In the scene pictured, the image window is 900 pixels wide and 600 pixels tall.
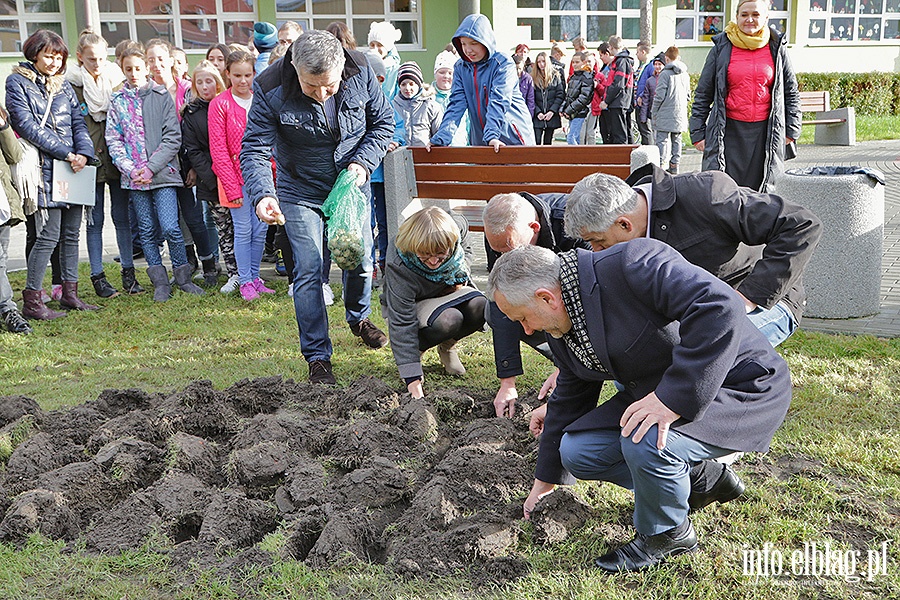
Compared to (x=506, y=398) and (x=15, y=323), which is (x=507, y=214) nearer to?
(x=506, y=398)

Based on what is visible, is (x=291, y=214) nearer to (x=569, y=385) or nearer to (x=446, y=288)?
(x=446, y=288)

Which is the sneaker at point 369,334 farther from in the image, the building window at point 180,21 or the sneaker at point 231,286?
the building window at point 180,21

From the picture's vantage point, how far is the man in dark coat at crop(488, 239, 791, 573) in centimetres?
286

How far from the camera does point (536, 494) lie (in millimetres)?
3605

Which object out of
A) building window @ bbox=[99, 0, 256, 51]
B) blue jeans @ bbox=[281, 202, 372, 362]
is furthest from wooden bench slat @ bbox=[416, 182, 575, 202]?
building window @ bbox=[99, 0, 256, 51]

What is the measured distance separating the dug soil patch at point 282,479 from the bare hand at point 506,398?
0.37 feet

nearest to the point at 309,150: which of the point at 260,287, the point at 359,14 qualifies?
the point at 260,287

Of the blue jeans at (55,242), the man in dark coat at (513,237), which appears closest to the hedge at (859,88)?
the blue jeans at (55,242)

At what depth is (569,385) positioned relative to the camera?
3480mm

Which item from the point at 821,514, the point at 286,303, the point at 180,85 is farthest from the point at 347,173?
the point at 180,85

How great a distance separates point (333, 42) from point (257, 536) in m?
2.80

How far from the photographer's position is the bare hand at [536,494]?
3594 millimetres

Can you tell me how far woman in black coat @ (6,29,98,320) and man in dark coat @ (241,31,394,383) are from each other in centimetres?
263

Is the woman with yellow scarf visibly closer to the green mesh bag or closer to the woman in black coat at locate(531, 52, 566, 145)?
the green mesh bag
